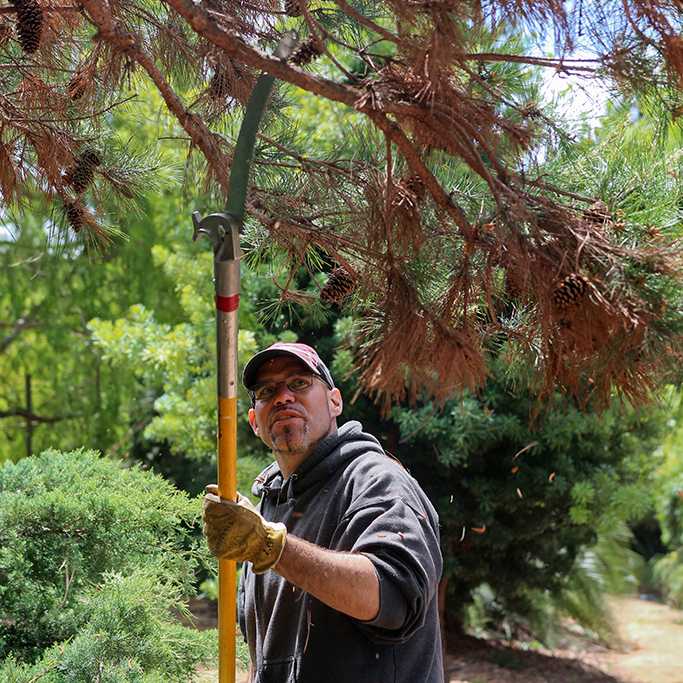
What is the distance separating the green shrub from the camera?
3152mm

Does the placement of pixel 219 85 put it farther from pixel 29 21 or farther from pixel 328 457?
pixel 328 457

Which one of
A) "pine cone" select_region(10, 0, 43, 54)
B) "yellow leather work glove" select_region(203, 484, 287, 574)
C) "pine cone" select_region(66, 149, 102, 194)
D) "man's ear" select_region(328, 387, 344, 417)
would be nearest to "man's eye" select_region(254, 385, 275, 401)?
"man's ear" select_region(328, 387, 344, 417)

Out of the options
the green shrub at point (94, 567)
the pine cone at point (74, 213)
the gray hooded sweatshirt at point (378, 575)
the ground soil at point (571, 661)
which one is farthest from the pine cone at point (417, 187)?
the ground soil at point (571, 661)

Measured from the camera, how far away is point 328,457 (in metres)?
2.45

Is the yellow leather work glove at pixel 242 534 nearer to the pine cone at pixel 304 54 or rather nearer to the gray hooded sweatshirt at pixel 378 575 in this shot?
the gray hooded sweatshirt at pixel 378 575

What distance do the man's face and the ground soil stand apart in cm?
483

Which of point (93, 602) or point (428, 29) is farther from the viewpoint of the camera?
point (93, 602)

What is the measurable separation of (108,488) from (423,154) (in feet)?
6.38

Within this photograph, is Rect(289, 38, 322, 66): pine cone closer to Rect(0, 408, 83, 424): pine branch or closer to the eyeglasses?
the eyeglasses

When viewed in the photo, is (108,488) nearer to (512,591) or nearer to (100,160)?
(100,160)

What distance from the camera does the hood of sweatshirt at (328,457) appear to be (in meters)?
2.44

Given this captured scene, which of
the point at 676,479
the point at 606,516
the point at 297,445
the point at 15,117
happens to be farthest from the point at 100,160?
the point at 676,479

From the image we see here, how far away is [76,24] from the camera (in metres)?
3.18

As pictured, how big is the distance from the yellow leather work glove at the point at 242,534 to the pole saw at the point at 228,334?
0.22ft
